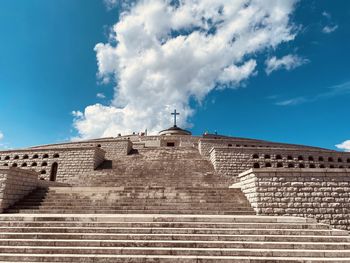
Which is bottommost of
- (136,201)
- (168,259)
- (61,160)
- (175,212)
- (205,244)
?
(168,259)

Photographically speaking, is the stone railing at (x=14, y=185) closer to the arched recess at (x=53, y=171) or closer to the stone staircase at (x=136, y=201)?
the stone staircase at (x=136, y=201)

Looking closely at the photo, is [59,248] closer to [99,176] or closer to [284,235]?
[284,235]

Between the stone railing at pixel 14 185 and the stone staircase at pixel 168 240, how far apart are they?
2.70 m

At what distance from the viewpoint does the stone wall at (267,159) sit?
17844 millimetres

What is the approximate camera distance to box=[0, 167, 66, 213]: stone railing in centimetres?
950

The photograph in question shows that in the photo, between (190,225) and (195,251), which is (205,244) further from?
(190,225)

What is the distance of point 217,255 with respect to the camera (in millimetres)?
5359

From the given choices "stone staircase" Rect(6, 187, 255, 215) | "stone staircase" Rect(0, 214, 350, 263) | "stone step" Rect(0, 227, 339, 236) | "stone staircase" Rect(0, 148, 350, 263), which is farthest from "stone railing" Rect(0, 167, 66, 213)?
"stone step" Rect(0, 227, 339, 236)

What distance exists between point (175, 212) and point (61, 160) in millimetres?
13190

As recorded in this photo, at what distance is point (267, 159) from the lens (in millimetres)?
19016

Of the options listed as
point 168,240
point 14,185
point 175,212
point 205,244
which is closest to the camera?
point 205,244

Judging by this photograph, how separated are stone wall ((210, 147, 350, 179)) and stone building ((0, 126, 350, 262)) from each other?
0.13 metres

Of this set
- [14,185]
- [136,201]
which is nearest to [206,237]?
[136,201]

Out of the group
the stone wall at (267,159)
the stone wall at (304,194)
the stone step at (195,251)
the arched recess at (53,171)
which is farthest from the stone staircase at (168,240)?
the arched recess at (53,171)
